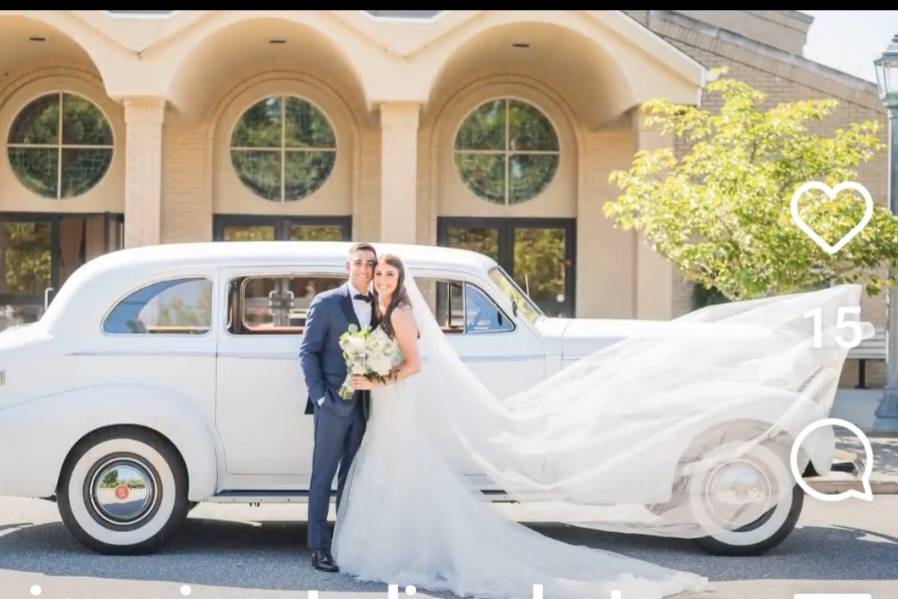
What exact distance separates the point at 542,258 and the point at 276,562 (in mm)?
12810

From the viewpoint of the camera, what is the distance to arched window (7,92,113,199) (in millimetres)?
19625

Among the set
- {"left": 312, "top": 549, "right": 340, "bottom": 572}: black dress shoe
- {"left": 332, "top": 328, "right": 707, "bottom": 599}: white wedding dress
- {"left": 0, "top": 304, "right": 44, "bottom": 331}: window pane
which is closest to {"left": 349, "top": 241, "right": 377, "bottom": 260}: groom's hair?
{"left": 332, "top": 328, "right": 707, "bottom": 599}: white wedding dress

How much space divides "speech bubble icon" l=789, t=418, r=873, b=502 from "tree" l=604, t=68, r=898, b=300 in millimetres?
1936

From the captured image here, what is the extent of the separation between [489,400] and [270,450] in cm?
146

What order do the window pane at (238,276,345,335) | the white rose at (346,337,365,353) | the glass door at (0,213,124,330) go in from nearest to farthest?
1. the white rose at (346,337,365,353)
2. the window pane at (238,276,345,335)
3. the glass door at (0,213,124,330)

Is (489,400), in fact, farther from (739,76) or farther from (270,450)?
(739,76)

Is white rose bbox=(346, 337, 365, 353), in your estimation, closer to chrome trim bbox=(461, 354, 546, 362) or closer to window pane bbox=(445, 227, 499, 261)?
chrome trim bbox=(461, 354, 546, 362)

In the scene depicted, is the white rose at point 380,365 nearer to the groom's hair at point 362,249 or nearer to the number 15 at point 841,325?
the groom's hair at point 362,249

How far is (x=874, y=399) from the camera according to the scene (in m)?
17.8

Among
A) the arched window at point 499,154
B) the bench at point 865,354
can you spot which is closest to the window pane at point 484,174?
the arched window at point 499,154

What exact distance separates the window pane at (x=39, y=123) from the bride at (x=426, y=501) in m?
13.7

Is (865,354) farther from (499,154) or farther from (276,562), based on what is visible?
(276,562)

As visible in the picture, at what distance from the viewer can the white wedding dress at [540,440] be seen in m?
7.16

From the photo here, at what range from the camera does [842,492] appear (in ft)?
34.4
